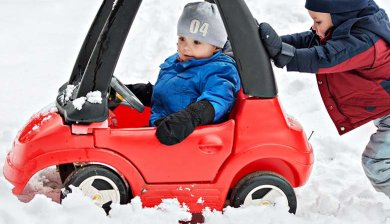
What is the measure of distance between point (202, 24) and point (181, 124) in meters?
0.51

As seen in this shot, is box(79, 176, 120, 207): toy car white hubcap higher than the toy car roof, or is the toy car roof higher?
the toy car roof

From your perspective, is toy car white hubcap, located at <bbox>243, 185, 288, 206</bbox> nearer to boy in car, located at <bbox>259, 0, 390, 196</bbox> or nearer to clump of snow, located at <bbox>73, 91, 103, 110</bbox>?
boy in car, located at <bbox>259, 0, 390, 196</bbox>

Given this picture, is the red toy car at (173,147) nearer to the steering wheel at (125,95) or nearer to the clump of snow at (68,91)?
the clump of snow at (68,91)

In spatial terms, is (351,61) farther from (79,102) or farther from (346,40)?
(79,102)

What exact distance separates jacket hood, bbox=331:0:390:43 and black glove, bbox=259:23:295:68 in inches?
9.4

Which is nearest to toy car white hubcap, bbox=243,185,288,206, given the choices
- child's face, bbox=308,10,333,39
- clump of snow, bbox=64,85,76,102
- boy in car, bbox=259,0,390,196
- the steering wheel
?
boy in car, bbox=259,0,390,196

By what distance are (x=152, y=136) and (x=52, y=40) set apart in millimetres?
3030

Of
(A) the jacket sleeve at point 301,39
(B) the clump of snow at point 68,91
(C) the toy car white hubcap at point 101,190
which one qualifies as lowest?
(C) the toy car white hubcap at point 101,190

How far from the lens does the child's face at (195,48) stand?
2.91 metres

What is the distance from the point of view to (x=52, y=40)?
5449 millimetres

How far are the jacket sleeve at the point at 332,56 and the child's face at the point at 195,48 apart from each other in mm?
386

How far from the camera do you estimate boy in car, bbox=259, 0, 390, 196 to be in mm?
2697

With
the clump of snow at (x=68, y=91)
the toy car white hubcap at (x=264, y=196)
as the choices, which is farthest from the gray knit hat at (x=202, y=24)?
the toy car white hubcap at (x=264, y=196)

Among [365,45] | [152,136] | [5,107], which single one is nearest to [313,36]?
[365,45]
